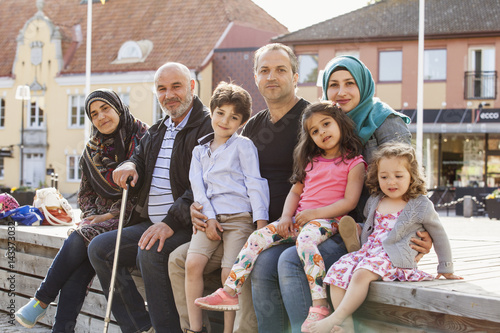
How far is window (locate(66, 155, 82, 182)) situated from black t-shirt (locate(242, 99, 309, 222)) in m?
26.7

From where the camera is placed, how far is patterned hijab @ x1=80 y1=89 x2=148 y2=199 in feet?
17.2

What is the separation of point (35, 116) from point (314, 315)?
102 ft

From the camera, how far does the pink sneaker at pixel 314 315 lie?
11.2ft

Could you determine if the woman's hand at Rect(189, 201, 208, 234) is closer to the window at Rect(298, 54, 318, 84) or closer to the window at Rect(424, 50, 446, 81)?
the window at Rect(424, 50, 446, 81)

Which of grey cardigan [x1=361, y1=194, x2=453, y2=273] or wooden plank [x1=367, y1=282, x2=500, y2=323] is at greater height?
grey cardigan [x1=361, y1=194, x2=453, y2=273]

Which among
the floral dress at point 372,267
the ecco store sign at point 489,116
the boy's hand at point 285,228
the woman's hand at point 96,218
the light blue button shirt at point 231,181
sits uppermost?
the ecco store sign at point 489,116

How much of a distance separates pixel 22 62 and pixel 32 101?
1.98m

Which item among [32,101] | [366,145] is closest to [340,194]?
[366,145]

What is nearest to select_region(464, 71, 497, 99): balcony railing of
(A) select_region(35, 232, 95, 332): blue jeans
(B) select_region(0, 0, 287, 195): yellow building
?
(B) select_region(0, 0, 287, 195): yellow building

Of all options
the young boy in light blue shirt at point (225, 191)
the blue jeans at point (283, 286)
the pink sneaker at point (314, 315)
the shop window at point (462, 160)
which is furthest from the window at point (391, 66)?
the pink sneaker at point (314, 315)

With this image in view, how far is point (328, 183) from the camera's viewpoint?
396 cm

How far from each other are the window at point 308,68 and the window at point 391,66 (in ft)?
8.67

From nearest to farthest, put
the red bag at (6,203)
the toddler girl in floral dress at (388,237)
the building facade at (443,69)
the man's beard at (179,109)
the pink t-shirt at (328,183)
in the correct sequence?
the toddler girl in floral dress at (388,237) < the pink t-shirt at (328,183) < the man's beard at (179,109) < the red bag at (6,203) < the building facade at (443,69)

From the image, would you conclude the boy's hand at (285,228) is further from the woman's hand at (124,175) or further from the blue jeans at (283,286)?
the woman's hand at (124,175)
